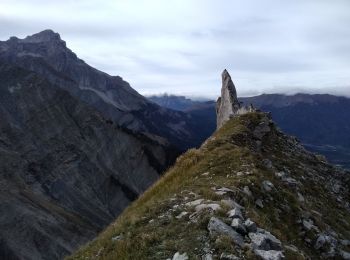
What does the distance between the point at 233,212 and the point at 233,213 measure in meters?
0.06

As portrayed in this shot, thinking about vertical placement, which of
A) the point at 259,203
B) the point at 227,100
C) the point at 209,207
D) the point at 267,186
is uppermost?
the point at 227,100

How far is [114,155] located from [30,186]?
41.5 meters

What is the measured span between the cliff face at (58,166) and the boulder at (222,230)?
9615cm

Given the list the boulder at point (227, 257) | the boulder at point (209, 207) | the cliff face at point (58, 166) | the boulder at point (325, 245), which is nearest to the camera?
the boulder at point (227, 257)

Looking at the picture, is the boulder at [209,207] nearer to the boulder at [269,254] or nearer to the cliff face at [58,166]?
the boulder at [269,254]

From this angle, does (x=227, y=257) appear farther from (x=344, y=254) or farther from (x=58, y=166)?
(x=58, y=166)

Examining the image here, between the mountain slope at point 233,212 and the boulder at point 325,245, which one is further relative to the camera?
the boulder at point 325,245

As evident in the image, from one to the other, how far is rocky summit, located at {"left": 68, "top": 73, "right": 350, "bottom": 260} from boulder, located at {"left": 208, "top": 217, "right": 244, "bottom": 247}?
1.0 inches

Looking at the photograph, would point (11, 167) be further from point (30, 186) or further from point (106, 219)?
point (106, 219)

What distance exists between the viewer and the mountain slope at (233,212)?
12.8 metres

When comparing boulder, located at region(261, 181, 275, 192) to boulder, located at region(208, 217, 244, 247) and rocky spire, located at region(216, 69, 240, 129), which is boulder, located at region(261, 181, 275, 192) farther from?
rocky spire, located at region(216, 69, 240, 129)

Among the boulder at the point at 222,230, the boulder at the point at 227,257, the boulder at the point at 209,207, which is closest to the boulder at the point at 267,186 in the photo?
the boulder at the point at 209,207

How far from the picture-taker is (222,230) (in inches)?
513

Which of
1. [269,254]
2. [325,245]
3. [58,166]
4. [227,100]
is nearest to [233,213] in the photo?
[269,254]
